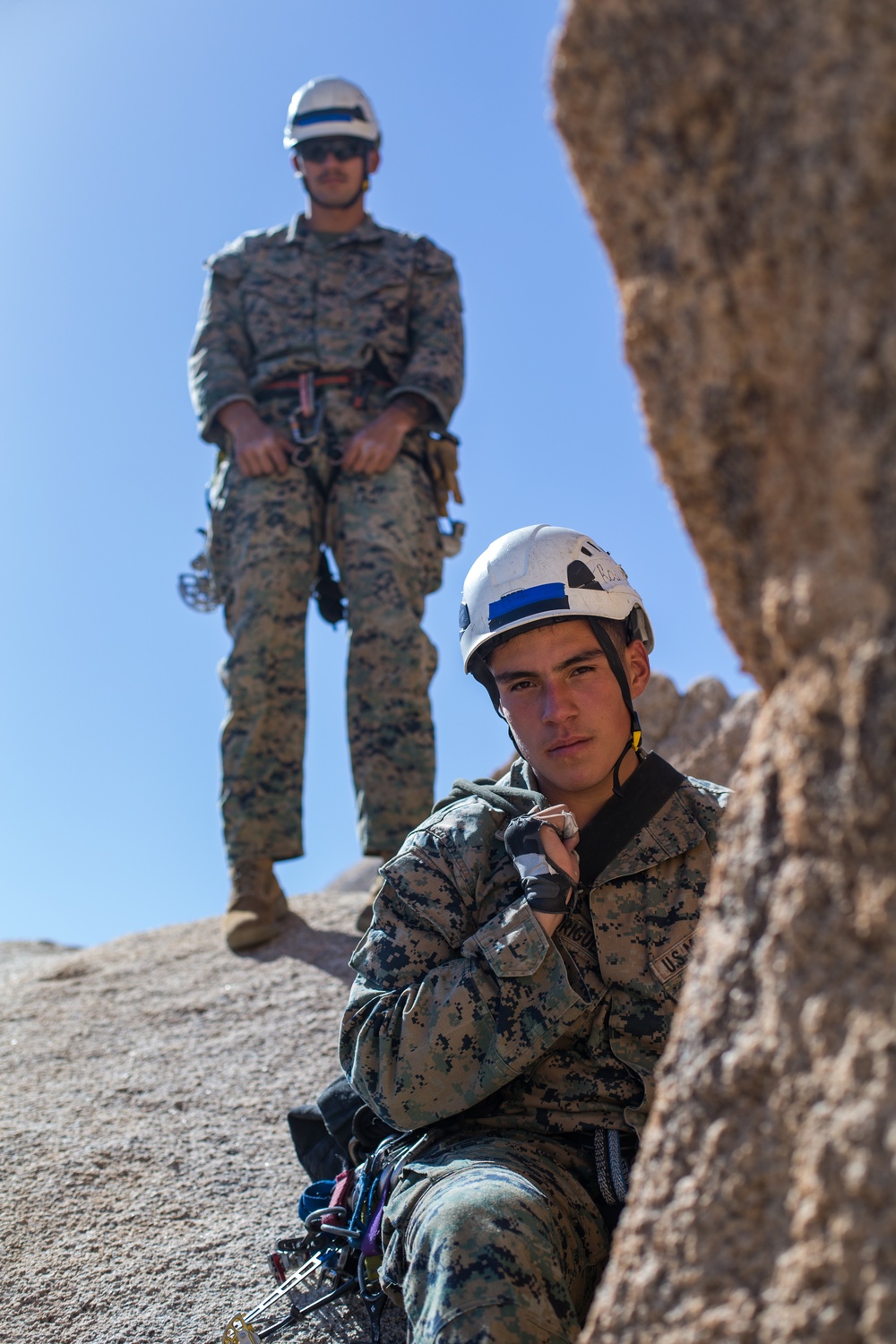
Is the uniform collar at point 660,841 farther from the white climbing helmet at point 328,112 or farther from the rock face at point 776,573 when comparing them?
the white climbing helmet at point 328,112

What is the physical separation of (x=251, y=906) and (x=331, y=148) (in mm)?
3755

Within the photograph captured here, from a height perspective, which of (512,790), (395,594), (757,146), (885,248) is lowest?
(512,790)

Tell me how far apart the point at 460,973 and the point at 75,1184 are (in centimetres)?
192

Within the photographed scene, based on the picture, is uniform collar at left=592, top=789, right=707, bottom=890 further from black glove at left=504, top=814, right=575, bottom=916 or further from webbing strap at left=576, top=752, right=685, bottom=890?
black glove at left=504, top=814, right=575, bottom=916

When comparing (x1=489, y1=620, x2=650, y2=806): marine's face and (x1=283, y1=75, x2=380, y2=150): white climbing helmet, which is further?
(x1=283, y1=75, x2=380, y2=150): white climbing helmet

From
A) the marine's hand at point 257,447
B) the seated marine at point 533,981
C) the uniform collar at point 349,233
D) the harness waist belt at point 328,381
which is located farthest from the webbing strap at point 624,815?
the uniform collar at point 349,233

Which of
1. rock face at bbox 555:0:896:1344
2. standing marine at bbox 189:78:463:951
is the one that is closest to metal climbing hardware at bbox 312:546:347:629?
standing marine at bbox 189:78:463:951

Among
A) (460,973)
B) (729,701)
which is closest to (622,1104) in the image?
(460,973)

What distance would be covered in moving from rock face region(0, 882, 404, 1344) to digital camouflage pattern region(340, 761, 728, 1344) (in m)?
0.70

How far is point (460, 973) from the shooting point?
2559mm

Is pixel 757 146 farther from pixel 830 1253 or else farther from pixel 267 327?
pixel 267 327

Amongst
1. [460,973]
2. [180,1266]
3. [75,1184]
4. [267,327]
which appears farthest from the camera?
[267,327]

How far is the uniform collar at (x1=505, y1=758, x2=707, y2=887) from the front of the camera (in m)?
2.82

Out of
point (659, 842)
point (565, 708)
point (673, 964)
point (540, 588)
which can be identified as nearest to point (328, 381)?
point (540, 588)
